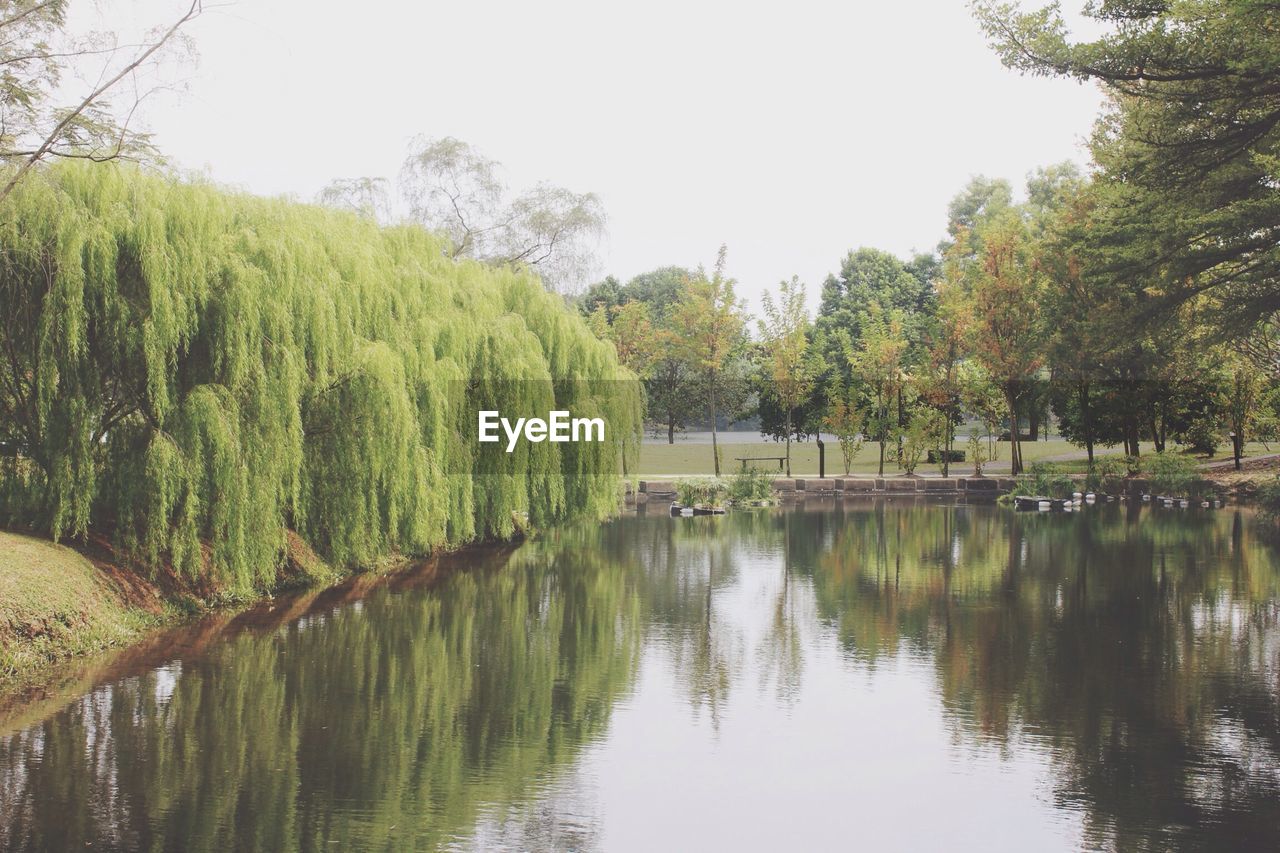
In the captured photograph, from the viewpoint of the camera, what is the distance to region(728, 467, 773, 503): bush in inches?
1437

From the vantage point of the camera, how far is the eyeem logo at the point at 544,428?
2267cm

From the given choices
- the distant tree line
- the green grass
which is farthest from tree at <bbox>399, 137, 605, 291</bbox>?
the green grass

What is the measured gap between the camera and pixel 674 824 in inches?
331

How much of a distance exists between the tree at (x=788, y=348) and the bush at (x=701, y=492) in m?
6.82

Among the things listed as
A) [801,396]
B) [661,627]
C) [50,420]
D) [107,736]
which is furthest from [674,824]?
[801,396]

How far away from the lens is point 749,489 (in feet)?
121

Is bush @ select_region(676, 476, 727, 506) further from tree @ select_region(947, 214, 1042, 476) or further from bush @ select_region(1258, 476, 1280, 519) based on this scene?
bush @ select_region(1258, 476, 1280, 519)

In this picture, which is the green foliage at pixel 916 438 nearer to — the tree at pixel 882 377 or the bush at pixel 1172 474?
the tree at pixel 882 377

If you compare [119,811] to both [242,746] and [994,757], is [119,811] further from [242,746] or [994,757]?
[994,757]

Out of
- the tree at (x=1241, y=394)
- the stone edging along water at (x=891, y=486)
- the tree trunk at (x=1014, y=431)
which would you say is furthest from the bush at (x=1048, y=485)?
the tree at (x=1241, y=394)

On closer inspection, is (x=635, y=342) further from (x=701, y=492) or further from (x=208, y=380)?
(x=208, y=380)

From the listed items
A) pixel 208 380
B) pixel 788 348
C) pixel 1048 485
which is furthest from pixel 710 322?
pixel 208 380

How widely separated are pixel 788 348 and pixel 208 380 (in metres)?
30.3

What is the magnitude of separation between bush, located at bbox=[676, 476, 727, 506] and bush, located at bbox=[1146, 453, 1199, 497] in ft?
43.5
